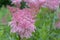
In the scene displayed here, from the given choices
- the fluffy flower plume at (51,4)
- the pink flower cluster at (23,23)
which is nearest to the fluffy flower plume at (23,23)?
the pink flower cluster at (23,23)

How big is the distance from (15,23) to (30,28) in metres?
0.11

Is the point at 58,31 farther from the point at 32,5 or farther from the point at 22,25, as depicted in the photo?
the point at 22,25

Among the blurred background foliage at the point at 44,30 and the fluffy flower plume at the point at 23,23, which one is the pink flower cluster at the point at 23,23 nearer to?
the fluffy flower plume at the point at 23,23

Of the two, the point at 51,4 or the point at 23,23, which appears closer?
the point at 23,23

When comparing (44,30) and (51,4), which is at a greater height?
(51,4)

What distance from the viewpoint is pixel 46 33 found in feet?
6.63

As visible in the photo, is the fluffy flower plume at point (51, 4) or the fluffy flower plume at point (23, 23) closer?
the fluffy flower plume at point (23, 23)

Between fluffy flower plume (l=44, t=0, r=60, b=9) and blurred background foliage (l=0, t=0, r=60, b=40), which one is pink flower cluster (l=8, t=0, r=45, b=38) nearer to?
blurred background foliage (l=0, t=0, r=60, b=40)

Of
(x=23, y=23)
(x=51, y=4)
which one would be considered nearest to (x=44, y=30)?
(x=51, y=4)

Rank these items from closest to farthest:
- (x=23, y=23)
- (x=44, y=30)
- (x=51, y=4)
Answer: (x=23, y=23) → (x=44, y=30) → (x=51, y=4)

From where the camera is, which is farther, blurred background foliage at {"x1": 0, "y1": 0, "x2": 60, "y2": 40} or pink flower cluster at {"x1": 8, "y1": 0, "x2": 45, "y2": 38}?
blurred background foliage at {"x1": 0, "y1": 0, "x2": 60, "y2": 40}

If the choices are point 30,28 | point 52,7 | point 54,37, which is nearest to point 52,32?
point 54,37

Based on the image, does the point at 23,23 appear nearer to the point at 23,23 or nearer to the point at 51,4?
the point at 23,23

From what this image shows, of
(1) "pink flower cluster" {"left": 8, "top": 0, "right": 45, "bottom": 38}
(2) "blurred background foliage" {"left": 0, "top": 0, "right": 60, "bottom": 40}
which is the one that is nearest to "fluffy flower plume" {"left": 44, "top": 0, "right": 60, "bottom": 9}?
(2) "blurred background foliage" {"left": 0, "top": 0, "right": 60, "bottom": 40}
